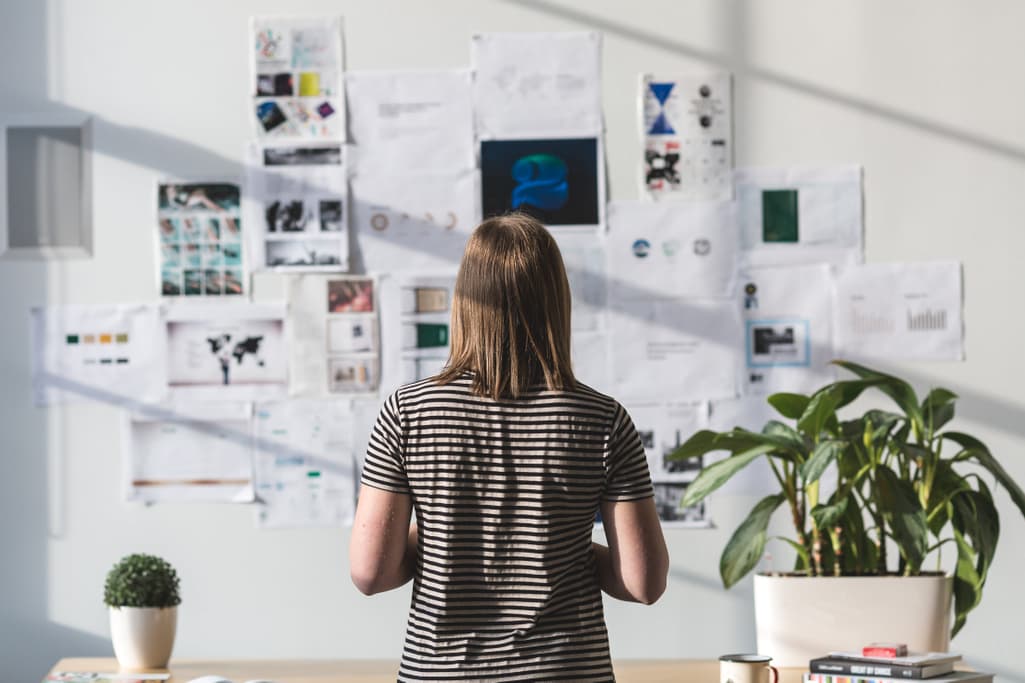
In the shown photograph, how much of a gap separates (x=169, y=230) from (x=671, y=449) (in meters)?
1.40

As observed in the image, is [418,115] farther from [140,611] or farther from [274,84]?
[140,611]

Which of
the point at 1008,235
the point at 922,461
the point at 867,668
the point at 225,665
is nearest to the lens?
the point at 867,668

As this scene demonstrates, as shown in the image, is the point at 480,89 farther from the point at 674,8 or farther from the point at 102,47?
the point at 102,47

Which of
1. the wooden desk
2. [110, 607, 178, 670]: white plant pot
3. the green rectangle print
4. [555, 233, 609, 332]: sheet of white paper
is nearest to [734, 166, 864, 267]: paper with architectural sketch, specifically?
the green rectangle print

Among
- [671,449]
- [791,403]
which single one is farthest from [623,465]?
[671,449]

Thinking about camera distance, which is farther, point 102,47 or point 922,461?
point 102,47

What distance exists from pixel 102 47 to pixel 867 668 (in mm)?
2360

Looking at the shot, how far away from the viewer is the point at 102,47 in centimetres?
303

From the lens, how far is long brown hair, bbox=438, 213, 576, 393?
1504 millimetres

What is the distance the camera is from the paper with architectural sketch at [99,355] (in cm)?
301

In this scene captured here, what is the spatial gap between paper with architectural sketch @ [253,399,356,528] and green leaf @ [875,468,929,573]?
1.36 meters

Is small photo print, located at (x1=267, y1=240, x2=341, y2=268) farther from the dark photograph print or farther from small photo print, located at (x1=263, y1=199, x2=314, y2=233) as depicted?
the dark photograph print

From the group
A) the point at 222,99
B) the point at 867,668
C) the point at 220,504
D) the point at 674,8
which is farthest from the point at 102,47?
the point at 867,668

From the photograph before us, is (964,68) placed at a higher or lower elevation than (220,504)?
higher
